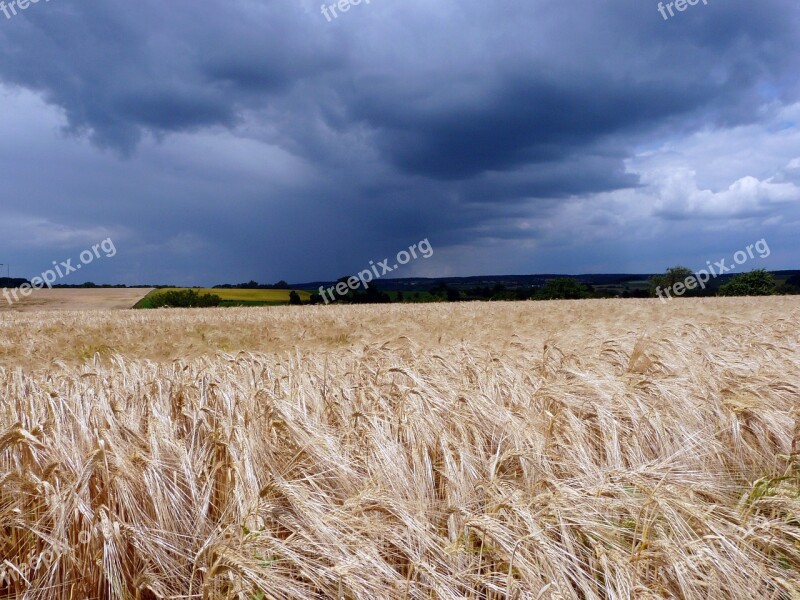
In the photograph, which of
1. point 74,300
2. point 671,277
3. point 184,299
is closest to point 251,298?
point 184,299

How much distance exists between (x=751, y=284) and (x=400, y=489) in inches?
3393

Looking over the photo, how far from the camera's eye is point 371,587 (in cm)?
181

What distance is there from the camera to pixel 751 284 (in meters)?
71.9

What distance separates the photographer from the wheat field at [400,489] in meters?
1.84

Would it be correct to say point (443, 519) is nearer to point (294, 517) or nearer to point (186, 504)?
point (294, 517)

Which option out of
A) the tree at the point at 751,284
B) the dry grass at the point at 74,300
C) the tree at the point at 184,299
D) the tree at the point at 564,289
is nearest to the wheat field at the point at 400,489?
the dry grass at the point at 74,300

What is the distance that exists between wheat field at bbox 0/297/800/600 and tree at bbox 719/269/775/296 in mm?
78790

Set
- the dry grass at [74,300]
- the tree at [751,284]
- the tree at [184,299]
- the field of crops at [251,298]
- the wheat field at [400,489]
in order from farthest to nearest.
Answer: the tree at [751,284], the tree at [184,299], the field of crops at [251,298], the dry grass at [74,300], the wheat field at [400,489]

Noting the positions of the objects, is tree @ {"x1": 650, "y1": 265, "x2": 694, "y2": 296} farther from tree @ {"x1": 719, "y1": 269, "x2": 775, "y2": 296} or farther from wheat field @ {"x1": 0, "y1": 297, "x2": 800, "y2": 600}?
wheat field @ {"x1": 0, "y1": 297, "x2": 800, "y2": 600}

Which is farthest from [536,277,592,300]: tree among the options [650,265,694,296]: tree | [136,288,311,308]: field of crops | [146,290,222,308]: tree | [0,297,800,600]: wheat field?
[0,297,800,600]: wheat field

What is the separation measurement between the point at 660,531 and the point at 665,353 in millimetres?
3852

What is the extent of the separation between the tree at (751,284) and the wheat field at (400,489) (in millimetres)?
78790

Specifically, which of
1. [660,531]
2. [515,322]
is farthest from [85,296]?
[660,531]

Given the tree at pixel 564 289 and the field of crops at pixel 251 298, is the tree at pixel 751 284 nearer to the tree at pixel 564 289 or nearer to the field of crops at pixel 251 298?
the tree at pixel 564 289
